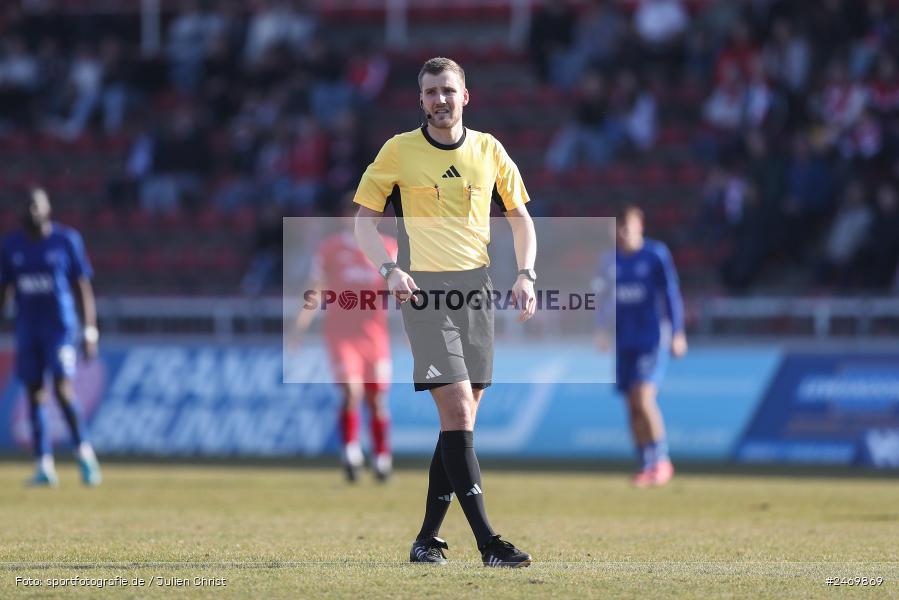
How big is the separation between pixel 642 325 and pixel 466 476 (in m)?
7.47

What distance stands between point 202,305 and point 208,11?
10190 mm

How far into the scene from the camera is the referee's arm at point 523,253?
7.32 m

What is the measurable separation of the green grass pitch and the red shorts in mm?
995

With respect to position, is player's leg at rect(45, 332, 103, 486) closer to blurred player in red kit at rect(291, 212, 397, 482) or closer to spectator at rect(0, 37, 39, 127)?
blurred player in red kit at rect(291, 212, 397, 482)

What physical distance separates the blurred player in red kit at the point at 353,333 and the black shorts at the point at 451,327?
271 inches

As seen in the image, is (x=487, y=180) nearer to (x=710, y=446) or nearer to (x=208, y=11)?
(x=710, y=446)

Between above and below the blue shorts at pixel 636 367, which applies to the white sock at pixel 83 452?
below

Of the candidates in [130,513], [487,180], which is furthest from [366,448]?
[487,180]

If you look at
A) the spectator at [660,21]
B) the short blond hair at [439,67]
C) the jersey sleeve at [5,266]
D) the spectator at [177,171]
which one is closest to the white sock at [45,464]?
the jersey sleeve at [5,266]

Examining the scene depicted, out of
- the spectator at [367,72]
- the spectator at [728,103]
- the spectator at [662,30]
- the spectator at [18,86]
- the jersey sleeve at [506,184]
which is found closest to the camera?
the jersey sleeve at [506,184]

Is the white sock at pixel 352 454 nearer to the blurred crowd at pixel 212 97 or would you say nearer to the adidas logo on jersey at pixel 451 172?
the adidas logo on jersey at pixel 451 172

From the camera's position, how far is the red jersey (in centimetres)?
1451

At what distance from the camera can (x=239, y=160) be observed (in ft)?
81.4

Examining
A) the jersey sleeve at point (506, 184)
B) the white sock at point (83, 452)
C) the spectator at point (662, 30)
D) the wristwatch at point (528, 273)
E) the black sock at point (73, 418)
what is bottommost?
the white sock at point (83, 452)
